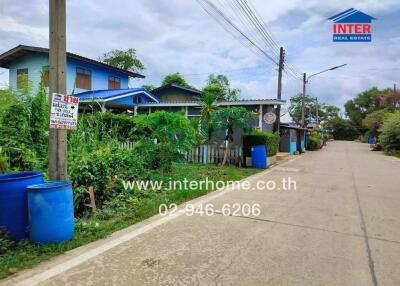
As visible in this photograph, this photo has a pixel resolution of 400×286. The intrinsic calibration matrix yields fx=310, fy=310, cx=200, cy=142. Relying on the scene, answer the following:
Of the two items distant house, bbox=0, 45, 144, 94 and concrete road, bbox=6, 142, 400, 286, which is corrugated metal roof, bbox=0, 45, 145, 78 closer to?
distant house, bbox=0, 45, 144, 94

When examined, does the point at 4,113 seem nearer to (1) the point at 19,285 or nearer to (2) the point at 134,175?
(2) the point at 134,175

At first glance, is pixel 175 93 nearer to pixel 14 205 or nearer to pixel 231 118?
pixel 231 118

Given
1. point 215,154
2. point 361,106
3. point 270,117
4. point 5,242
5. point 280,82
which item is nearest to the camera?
point 5,242

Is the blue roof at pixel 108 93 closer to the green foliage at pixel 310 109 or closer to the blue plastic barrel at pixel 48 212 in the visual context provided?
the blue plastic barrel at pixel 48 212

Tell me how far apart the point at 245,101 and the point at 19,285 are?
1602 centimetres

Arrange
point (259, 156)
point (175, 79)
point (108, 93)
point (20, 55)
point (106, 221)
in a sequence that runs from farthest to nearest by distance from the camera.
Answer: point (175, 79) < point (20, 55) < point (108, 93) < point (259, 156) < point (106, 221)

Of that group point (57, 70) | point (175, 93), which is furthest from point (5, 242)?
point (175, 93)

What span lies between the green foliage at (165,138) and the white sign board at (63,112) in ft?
13.9

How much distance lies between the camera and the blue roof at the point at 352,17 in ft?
50.5

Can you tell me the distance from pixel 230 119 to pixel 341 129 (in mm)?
88347

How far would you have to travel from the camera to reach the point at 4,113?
7.52 metres

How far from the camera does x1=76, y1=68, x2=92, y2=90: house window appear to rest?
68.3ft

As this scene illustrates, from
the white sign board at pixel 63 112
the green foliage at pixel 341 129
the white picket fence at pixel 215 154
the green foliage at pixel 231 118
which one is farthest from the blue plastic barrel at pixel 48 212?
the green foliage at pixel 341 129

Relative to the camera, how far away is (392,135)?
28.7 m
